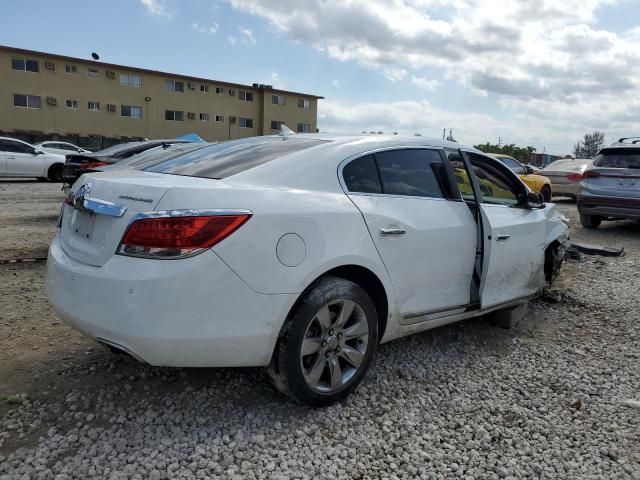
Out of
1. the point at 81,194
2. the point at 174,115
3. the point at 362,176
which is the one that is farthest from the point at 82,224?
the point at 174,115

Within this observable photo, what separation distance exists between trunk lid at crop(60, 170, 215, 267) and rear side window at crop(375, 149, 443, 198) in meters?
1.18

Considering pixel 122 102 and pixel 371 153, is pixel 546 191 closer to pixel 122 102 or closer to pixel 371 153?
pixel 371 153

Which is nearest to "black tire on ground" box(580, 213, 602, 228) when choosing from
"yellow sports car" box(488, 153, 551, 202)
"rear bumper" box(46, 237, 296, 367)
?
"yellow sports car" box(488, 153, 551, 202)

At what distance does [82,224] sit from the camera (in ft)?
9.27

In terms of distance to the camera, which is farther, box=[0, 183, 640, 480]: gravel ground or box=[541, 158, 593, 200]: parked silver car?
box=[541, 158, 593, 200]: parked silver car

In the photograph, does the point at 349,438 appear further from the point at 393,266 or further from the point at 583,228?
the point at 583,228

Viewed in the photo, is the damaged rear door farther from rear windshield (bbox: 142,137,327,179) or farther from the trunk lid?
the trunk lid

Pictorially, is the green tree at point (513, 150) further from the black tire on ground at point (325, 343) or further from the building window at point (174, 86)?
the black tire on ground at point (325, 343)

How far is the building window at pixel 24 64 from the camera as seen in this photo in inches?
1362

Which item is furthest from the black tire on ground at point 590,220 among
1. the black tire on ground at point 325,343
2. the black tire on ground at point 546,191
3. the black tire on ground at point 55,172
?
the black tire on ground at point 55,172

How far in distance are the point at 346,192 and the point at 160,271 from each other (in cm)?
118

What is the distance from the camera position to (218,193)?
8.46 ft

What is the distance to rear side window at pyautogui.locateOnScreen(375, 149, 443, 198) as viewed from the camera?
336 cm

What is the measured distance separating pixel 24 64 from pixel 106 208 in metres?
39.1
